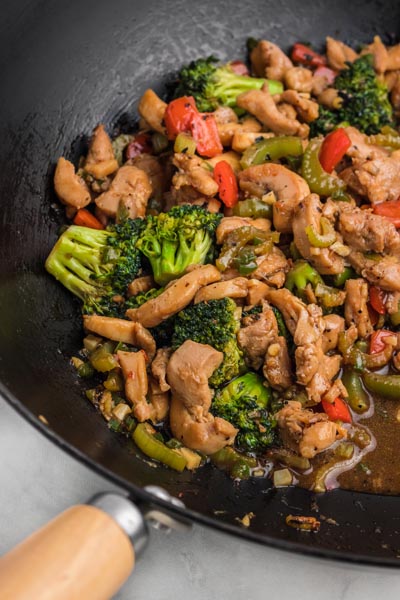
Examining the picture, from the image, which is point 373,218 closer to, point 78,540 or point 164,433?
point 164,433

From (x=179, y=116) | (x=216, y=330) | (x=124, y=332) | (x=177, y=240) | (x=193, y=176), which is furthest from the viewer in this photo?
(x=179, y=116)

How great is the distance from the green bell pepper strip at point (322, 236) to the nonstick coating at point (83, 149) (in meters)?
1.26

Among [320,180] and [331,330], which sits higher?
[320,180]

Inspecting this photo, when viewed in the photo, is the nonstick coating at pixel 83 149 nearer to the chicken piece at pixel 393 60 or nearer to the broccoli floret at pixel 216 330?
the chicken piece at pixel 393 60

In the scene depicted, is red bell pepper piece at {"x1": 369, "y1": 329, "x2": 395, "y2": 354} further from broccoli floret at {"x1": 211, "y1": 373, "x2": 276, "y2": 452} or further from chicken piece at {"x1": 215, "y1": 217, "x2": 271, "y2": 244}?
chicken piece at {"x1": 215, "y1": 217, "x2": 271, "y2": 244}

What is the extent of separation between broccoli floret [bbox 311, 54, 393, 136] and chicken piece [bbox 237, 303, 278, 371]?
145 cm

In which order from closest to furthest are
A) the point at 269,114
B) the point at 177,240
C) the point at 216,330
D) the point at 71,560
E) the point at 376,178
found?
the point at 71,560
the point at 216,330
the point at 177,240
the point at 376,178
the point at 269,114

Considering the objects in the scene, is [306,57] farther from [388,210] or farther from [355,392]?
[355,392]

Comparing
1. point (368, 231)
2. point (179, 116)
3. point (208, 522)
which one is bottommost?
point (368, 231)

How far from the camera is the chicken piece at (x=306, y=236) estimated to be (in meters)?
3.86

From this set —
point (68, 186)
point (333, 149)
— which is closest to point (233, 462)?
point (68, 186)

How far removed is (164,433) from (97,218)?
133 cm

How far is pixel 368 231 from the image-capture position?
3941 mm

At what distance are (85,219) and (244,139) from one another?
3.39 feet
